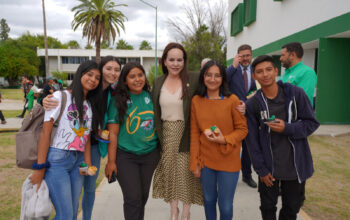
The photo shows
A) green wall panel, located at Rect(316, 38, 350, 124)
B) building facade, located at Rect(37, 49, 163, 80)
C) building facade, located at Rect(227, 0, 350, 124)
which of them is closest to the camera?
building facade, located at Rect(227, 0, 350, 124)

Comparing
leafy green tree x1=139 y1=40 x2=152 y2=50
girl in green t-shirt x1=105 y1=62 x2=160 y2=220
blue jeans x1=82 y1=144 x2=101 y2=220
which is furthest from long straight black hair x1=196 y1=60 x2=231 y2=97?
leafy green tree x1=139 y1=40 x2=152 y2=50

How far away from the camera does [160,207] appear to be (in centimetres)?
345

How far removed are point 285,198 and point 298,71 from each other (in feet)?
5.88

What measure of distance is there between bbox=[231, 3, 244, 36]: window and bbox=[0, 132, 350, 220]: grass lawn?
11.5 meters

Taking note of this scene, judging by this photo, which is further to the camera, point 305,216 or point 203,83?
point 305,216

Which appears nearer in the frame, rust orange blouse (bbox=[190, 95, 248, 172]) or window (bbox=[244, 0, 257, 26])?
rust orange blouse (bbox=[190, 95, 248, 172])

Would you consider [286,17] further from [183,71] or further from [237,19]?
[183,71]

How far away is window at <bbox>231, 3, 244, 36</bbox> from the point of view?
1589 centimetres

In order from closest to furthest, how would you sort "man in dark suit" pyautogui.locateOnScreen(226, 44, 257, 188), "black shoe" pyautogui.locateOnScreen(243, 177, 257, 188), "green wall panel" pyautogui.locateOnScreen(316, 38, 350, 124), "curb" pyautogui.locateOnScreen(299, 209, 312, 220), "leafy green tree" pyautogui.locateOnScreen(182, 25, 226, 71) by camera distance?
"curb" pyautogui.locateOnScreen(299, 209, 312, 220), "man in dark suit" pyautogui.locateOnScreen(226, 44, 257, 188), "black shoe" pyautogui.locateOnScreen(243, 177, 257, 188), "green wall panel" pyautogui.locateOnScreen(316, 38, 350, 124), "leafy green tree" pyautogui.locateOnScreen(182, 25, 226, 71)

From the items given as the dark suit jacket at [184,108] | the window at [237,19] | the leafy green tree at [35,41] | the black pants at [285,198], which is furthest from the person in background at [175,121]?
the leafy green tree at [35,41]

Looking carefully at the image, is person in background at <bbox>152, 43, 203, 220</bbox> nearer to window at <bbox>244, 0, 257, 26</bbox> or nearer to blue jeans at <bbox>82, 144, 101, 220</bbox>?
blue jeans at <bbox>82, 144, 101, 220</bbox>

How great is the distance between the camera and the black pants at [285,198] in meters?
2.26

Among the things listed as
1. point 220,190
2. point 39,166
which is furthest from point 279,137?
point 39,166

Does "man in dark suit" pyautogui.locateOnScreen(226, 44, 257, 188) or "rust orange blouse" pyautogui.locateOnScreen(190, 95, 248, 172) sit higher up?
"man in dark suit" pyautogui.locateOnScreen(226, 44, 257, 188)
